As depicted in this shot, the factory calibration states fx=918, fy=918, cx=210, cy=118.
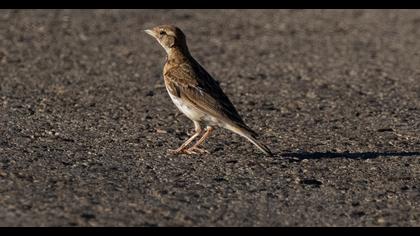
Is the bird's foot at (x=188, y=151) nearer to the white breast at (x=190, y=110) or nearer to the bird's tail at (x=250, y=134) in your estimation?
the white breast at (x=190, y=110)

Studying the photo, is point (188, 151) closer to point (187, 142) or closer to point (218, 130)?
point (187, 142)

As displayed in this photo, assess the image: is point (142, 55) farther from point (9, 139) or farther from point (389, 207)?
point (389, 207)

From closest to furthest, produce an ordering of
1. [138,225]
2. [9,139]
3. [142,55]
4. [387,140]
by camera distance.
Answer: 1. [138,225]
2. [9,139]
3. [387,140]
4. [142,55]

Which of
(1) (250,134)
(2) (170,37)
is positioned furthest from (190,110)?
(2) (170,37)

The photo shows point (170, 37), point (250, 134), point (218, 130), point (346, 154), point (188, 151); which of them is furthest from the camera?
point (218, 130)

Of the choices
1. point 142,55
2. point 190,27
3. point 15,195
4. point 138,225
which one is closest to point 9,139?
point 15,195

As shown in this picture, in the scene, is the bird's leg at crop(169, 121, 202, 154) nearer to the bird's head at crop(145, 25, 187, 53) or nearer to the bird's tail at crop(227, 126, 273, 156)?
the bird's tail at crop(227, 126, 273, 156)

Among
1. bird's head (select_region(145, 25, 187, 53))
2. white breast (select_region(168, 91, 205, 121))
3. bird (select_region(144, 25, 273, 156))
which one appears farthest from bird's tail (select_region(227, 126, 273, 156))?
bird's head (select_region(145, 25, 187, 53))
